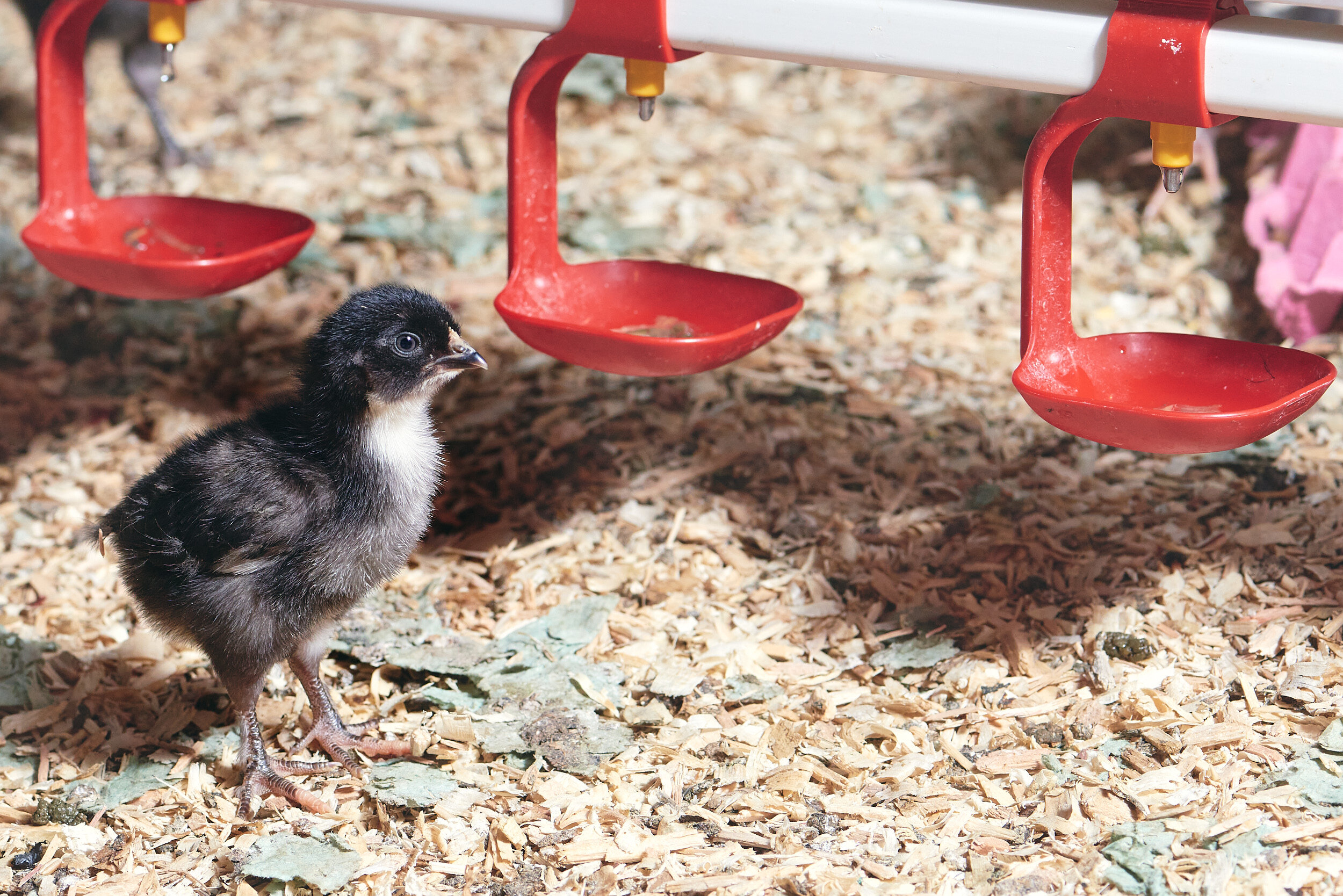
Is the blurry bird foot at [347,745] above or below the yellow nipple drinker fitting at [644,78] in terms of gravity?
below

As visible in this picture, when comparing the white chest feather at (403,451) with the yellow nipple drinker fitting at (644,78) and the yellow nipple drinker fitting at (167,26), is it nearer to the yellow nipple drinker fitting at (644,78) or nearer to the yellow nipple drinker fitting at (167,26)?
the yellow nipple drinker fitting at (644,78)

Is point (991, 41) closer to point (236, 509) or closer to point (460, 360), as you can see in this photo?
point (460, 360)

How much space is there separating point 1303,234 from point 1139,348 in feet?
5.93

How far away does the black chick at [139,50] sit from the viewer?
17.7 ft

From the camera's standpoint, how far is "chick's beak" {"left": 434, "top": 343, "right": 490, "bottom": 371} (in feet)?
9.22

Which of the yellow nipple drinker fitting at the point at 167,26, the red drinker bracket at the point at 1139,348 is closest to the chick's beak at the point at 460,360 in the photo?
the red drinker bracket at the point at 1139,348

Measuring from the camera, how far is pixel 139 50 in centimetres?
562

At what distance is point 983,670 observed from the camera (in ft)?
10.1

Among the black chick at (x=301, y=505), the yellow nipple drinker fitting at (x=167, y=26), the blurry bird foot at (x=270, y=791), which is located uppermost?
the yellow nipple drinker fitting at (x=167, y=26)

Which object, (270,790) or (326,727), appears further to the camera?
(326,727)

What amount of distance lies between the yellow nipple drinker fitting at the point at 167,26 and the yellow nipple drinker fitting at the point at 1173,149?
2.38 metres

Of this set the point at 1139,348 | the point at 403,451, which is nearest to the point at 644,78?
the point at 403,451

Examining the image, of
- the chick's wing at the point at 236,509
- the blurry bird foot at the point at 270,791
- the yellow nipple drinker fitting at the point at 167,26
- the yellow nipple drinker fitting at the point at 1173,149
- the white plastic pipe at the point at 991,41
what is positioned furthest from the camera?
the yellow nipple drinker fitting at the point at 167,26

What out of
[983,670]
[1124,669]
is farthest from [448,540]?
[1124,669]
